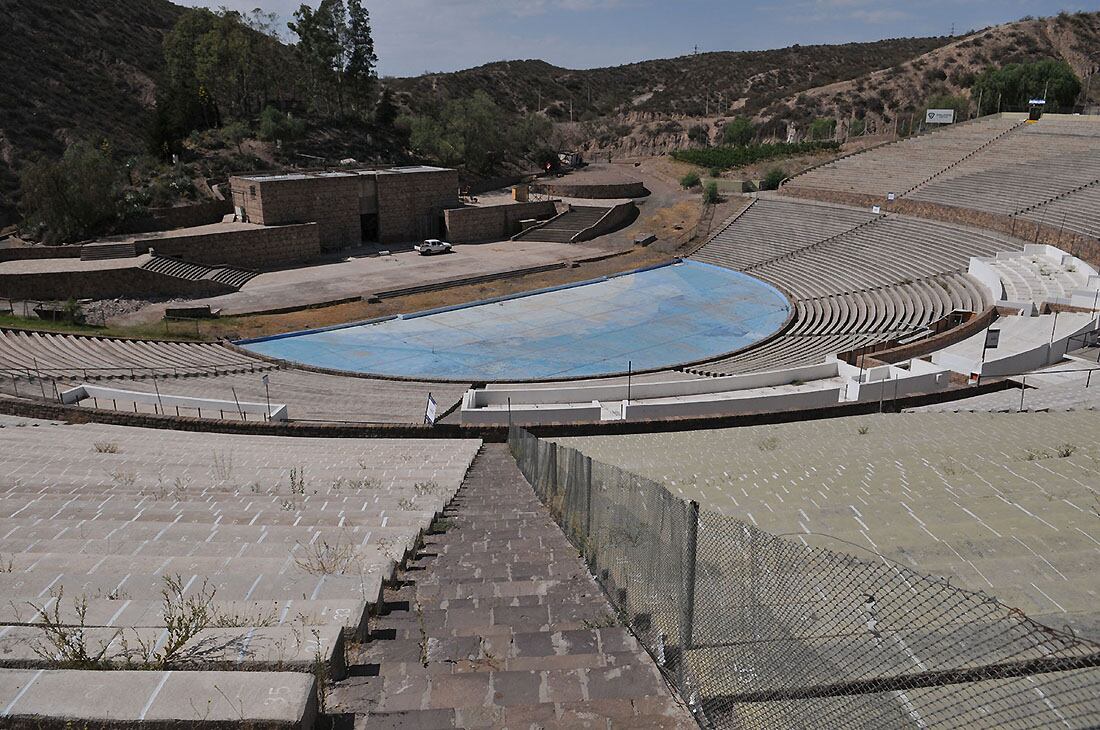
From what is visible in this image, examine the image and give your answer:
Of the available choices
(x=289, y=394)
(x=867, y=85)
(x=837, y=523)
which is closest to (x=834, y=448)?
(x=837, y=523)

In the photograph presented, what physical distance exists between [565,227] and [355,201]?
13.1 meters

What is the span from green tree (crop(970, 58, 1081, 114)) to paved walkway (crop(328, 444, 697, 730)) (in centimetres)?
6515

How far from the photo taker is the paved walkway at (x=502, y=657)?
13.8ft

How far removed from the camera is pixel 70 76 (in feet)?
213

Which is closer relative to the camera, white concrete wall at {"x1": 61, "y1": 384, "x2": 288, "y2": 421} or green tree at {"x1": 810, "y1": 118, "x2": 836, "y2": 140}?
white concrete wall at {"x1": 61, "y1": 384, "x2": 288, "y2": 421}

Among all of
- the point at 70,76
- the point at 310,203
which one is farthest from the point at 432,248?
the point at 70,76

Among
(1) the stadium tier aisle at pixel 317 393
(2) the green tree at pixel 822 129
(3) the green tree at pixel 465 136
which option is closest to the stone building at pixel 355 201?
(3) the green tree at pixel 465 136

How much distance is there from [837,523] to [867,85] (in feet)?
284

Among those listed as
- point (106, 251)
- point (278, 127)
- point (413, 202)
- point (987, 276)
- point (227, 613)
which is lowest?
point (106, 251)

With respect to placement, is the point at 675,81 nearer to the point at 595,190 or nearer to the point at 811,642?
the point at 595,190

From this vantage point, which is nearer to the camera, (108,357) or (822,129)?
(108,357)

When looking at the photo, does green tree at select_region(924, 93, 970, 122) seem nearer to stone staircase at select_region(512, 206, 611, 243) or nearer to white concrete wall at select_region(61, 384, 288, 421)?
stone staircase at select_region(512, 206, 611, 243)

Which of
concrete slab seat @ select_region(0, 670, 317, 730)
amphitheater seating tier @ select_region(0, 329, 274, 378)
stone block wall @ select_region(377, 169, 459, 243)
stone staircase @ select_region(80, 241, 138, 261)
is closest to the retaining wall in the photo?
stone block wall @ select_region(377, 169, 459, 243)

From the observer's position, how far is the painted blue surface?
89.1ft
